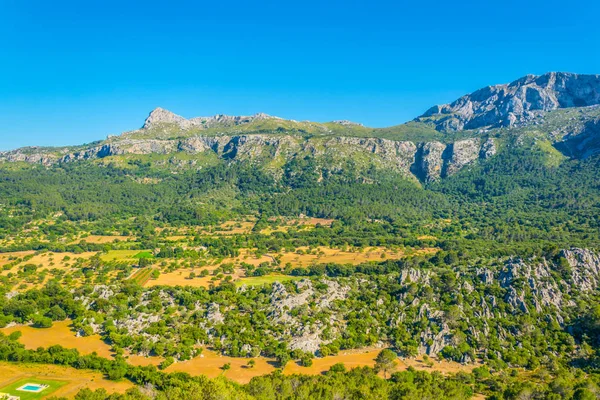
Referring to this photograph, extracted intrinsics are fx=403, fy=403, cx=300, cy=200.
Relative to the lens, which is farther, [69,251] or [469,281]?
[69,251]

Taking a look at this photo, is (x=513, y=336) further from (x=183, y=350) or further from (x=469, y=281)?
(x=183, y=350)

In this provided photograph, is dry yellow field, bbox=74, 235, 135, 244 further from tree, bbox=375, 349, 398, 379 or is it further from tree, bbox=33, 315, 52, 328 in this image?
tree, bbox=375, 349, 398, 379

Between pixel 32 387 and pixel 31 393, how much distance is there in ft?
6.87

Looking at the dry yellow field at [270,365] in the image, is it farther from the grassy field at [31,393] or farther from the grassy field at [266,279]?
the grassy field at [266,279]

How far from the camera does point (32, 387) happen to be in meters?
65.8

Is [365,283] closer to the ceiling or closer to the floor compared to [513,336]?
closer to the ceiling

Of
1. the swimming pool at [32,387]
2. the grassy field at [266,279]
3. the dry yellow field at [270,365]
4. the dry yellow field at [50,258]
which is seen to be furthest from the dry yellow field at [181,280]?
the swimming pool at [32,387]

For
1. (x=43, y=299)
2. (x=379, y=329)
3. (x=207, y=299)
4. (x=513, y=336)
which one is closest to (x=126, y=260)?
(x=43, y=299)

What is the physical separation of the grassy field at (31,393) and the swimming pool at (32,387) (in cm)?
61

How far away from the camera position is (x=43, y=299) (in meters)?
101

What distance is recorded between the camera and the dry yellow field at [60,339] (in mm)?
81644

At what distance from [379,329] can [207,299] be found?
4242 cm

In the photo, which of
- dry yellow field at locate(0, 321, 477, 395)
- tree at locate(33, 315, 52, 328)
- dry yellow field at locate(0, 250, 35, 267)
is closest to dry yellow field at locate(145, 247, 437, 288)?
tree at locate(33, 315, 52, 328)

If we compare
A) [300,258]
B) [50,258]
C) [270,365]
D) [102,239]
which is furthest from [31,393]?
[102,239]
